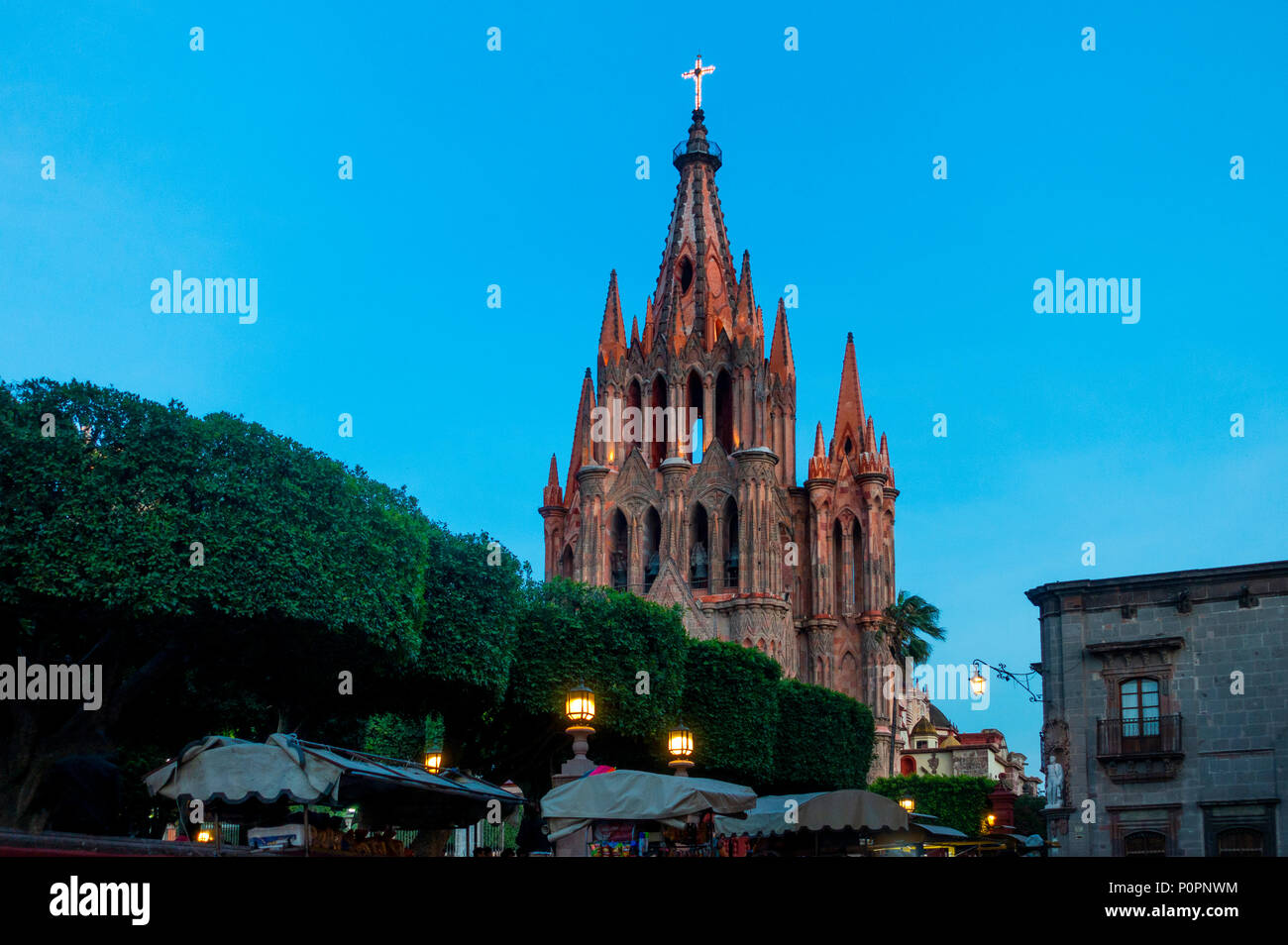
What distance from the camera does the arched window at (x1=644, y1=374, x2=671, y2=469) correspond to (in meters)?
80.2

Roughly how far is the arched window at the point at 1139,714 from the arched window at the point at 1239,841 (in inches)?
109

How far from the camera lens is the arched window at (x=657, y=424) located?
80.2 m

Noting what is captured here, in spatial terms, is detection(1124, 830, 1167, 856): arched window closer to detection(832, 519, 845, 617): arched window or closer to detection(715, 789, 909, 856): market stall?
detection(715, 789, 909, 856): market stall

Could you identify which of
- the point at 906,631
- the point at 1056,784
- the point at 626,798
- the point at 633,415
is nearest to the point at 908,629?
the point at 906,631

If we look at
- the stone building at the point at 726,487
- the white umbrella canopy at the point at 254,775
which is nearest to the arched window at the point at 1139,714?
the white umbrella canopy at the point at 254,775

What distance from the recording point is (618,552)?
7912 cm

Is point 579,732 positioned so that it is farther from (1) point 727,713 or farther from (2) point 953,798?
(2) point 953,798

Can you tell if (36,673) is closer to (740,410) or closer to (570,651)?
(570,651)

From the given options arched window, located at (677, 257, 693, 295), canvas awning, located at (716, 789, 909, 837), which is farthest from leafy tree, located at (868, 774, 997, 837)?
canvas awning, located at (716, 789, 909, 837)

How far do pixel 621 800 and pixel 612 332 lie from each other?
61.5 m

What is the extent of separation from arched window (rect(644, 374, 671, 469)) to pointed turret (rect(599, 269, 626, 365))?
8.94ft

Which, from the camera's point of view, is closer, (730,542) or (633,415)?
(730,542)
